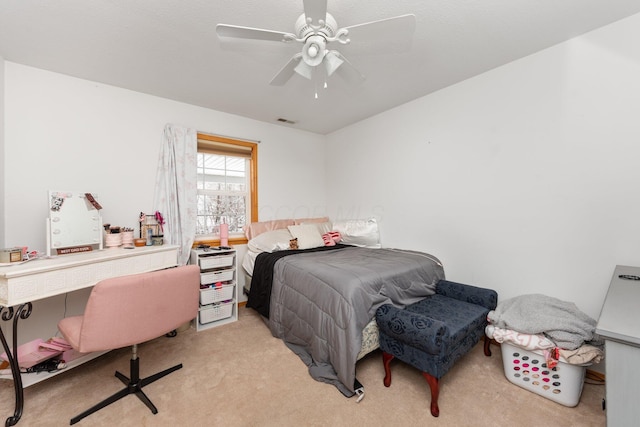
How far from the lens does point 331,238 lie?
3.52m

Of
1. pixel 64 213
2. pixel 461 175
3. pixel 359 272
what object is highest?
pixel 461 175

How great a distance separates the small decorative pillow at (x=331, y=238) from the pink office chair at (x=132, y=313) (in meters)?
1.93

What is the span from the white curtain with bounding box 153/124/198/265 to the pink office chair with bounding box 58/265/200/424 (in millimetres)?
1272

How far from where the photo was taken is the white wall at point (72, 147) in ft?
7.00

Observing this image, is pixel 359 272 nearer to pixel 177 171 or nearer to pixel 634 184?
pixel 634 184

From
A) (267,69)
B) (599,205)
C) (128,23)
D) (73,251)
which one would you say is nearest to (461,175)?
(599,205)

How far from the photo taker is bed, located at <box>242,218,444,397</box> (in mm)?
1779

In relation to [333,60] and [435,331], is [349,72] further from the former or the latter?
[435,331]

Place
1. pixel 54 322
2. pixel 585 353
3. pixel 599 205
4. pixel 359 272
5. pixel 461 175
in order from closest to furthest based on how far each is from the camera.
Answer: pixel 585 353
pixel 599 205
pixel 359 272
pixel 54 322
pixel 461 175

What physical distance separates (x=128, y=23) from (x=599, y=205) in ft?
11.3

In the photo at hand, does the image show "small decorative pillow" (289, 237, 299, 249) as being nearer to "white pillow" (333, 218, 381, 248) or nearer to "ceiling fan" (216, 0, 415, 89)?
"white pillow" (333, 218, 381, 248)

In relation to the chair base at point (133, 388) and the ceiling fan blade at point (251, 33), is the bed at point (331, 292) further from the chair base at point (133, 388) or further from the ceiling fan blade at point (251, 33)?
the ceiling fan blade at point (251, 33)

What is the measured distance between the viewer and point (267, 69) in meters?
2.29

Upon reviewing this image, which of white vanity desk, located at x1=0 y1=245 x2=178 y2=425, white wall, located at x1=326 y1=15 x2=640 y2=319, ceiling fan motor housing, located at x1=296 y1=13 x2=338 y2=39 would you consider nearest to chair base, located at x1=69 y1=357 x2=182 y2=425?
white vanity desk, located at x1=0 y1=245 x2=178 y2=425
